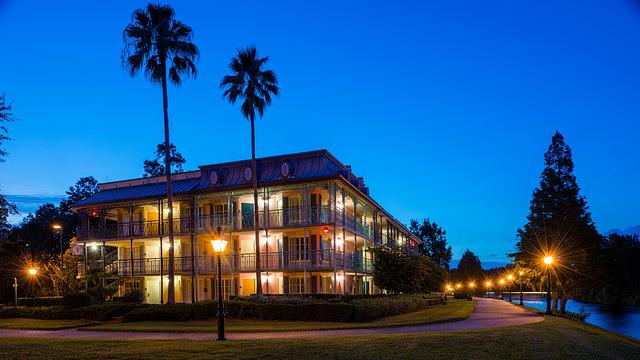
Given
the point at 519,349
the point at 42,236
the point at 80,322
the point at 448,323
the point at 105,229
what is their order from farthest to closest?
1. the point at 42,236
2. the point at 105,229
3. the point at 80,322
4. the point at 448,323
5. the point at 519,349

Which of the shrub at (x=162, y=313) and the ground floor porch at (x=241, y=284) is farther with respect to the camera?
the ground floor porch at (x=241, y=284)

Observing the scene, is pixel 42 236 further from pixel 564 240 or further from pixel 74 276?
pixel 564 240

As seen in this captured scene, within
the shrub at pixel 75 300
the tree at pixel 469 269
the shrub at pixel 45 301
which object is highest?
the shrub at pixel 75 300

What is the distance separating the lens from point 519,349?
15.2 m

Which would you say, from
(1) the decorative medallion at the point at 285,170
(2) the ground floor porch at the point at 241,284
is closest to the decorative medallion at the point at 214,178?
(1) the decorative medallion at the point at 285,170

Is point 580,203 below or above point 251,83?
below

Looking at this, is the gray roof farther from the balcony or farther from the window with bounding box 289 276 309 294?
the window with bounding box 289 276 309 294

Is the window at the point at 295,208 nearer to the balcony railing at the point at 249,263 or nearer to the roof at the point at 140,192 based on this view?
the balcony railing at the point at 249,263

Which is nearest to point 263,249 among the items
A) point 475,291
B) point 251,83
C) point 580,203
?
point 251,83

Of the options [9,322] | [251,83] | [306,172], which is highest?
[251,83]

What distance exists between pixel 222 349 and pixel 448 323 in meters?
14.3

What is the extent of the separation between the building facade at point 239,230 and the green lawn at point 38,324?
296 inches

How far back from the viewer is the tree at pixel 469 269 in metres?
118

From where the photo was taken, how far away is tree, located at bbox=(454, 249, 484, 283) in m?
118
